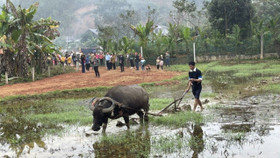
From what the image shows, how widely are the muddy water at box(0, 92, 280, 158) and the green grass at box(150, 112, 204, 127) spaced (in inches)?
9.4

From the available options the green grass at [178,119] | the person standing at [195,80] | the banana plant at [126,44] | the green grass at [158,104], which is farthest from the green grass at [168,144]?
the banana plant at [126,44]

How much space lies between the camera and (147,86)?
19734 mm

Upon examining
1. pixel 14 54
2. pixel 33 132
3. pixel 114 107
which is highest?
pixel 14 54

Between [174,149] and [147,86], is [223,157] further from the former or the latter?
[147,86]

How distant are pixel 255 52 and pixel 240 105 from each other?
74.5ft

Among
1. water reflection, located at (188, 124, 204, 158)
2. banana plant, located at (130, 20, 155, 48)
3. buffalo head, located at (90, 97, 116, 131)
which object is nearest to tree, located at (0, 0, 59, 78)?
banana plant, located at (130, 20, 155, 48)

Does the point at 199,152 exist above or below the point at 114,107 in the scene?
below

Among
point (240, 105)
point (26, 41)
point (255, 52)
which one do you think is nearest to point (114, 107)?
point (240, 105)

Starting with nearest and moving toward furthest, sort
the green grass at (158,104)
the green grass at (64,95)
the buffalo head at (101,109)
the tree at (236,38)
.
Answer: the buffalo head at (101,109)
the green grass at (158,104)
the green grass at (64,95)
the tree at (236,38)

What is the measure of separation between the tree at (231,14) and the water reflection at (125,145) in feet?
95.5

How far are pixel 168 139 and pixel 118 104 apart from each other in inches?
67.3

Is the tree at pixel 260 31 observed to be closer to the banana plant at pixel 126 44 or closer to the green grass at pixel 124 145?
the banana plant at pixel 126 44

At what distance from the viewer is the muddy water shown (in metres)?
7.40

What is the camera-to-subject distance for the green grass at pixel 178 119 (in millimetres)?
9807
